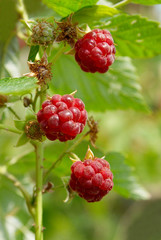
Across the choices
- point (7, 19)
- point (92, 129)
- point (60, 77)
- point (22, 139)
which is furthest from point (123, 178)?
point (7, 19)

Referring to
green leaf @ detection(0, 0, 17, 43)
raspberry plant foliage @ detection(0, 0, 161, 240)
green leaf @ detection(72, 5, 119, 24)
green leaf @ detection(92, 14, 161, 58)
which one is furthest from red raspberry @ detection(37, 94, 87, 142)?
green leaf @ detection(0, 0, 17, 43)

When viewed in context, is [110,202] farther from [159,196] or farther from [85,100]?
[85,100]

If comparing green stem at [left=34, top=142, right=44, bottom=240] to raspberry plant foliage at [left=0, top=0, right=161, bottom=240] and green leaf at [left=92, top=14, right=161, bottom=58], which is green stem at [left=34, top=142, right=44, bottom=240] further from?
green leaf at [left=92, top=14, right=161, bottom=58]

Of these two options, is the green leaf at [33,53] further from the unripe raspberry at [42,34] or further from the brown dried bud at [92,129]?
the brown dried bud at [92,129]

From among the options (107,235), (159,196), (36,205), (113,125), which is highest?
(36,205)

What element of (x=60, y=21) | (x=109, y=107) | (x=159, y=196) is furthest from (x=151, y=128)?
(x=60, y=21)
